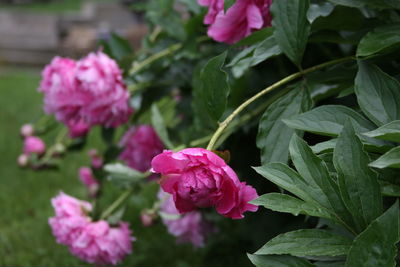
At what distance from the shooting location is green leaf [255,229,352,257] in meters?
0.62

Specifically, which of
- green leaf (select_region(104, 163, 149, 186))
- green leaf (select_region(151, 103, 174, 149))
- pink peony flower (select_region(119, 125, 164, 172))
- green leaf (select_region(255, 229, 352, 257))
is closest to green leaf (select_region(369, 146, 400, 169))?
green leaf (select_region(255, 229, 352, 257))

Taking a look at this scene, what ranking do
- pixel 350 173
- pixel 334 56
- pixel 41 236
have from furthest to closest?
pixel 41 236
pixel 334 56
pixel 350 173

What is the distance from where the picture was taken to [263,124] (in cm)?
82

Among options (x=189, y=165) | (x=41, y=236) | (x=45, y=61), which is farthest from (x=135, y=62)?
(x=45, y=61)

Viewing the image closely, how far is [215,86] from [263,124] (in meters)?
0.09

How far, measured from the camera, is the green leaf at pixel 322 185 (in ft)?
2.06

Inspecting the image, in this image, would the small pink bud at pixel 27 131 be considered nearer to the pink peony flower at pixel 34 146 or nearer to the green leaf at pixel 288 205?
the pink peony flower at pixel 34 146

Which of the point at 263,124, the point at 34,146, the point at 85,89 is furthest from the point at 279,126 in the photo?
the point at 34,146

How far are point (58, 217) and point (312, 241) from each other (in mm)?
683

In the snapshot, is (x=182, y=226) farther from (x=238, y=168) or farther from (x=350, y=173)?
(x=350, y=173)

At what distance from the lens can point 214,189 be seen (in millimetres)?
664

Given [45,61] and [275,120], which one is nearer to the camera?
[275,120]

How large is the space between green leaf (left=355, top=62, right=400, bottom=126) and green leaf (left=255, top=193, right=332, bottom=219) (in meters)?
0.14

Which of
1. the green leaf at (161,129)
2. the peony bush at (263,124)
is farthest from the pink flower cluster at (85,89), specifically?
the green leaf at (161,129)
